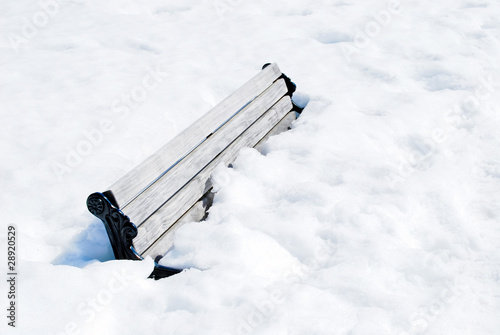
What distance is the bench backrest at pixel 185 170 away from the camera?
93.4 inches

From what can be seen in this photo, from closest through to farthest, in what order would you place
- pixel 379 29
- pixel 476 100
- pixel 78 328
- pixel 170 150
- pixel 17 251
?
pixel 78 328 → pixel 17 251 → pixel 170 150 → pixel 476 100 → pixel 379 29

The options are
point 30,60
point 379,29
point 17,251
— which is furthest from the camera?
point 379,29

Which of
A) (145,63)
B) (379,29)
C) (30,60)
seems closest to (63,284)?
(145,63)

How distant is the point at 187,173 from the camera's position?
2.82 m

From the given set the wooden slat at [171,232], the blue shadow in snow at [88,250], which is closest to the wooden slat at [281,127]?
the wooden slat at [171,232]

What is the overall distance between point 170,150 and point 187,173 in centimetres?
19

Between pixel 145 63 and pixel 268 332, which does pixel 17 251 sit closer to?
pixel 268 332

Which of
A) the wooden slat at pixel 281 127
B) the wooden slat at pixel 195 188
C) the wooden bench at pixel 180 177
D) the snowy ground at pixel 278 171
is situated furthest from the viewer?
the wooden slat at pixel 281 127

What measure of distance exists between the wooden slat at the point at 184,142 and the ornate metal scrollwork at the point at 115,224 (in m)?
0.06

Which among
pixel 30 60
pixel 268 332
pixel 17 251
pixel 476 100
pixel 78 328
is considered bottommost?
pixel 476 100

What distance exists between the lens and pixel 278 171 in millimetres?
3324

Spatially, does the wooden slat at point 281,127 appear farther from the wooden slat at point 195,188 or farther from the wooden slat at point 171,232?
the wooden slat at point 171,232

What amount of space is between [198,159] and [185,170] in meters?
0.16

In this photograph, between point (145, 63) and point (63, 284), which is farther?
point (145, 63)
